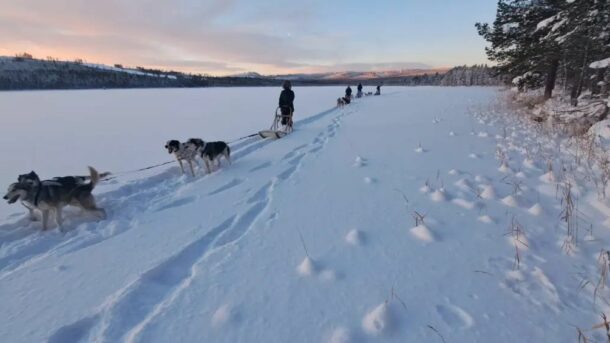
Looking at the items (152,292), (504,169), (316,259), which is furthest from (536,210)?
(152,292)

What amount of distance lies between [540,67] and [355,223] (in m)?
14.7

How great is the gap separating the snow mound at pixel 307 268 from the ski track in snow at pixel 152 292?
918 millimetres

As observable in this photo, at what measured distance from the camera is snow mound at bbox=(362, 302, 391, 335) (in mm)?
2113

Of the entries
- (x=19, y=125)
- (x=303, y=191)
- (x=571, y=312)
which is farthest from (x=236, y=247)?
(x=19, y=125)

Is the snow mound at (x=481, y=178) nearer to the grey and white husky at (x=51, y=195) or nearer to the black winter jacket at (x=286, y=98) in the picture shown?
the grey and white husky at (x=51, y=195)

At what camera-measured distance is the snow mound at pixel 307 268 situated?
2783 millimetres

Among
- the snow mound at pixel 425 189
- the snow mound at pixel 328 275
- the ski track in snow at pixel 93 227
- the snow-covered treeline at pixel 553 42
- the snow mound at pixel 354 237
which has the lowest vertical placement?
the ski track in snow at pixel 93 227

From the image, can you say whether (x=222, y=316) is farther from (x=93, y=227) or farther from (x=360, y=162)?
(x=360, y=162)

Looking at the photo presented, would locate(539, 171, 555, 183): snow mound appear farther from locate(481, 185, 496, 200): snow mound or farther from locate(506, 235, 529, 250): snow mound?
locate(506, 235, 529, 250): snow mound

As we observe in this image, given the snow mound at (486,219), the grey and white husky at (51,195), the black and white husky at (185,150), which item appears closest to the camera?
the snow mound at (486,219)

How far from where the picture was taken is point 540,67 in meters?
14.0

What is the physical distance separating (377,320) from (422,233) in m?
1.43

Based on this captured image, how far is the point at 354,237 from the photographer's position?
334 centimetres

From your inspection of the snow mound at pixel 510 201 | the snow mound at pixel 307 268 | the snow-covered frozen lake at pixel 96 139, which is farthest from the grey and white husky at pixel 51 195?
the snow mound at pixel 510 201
